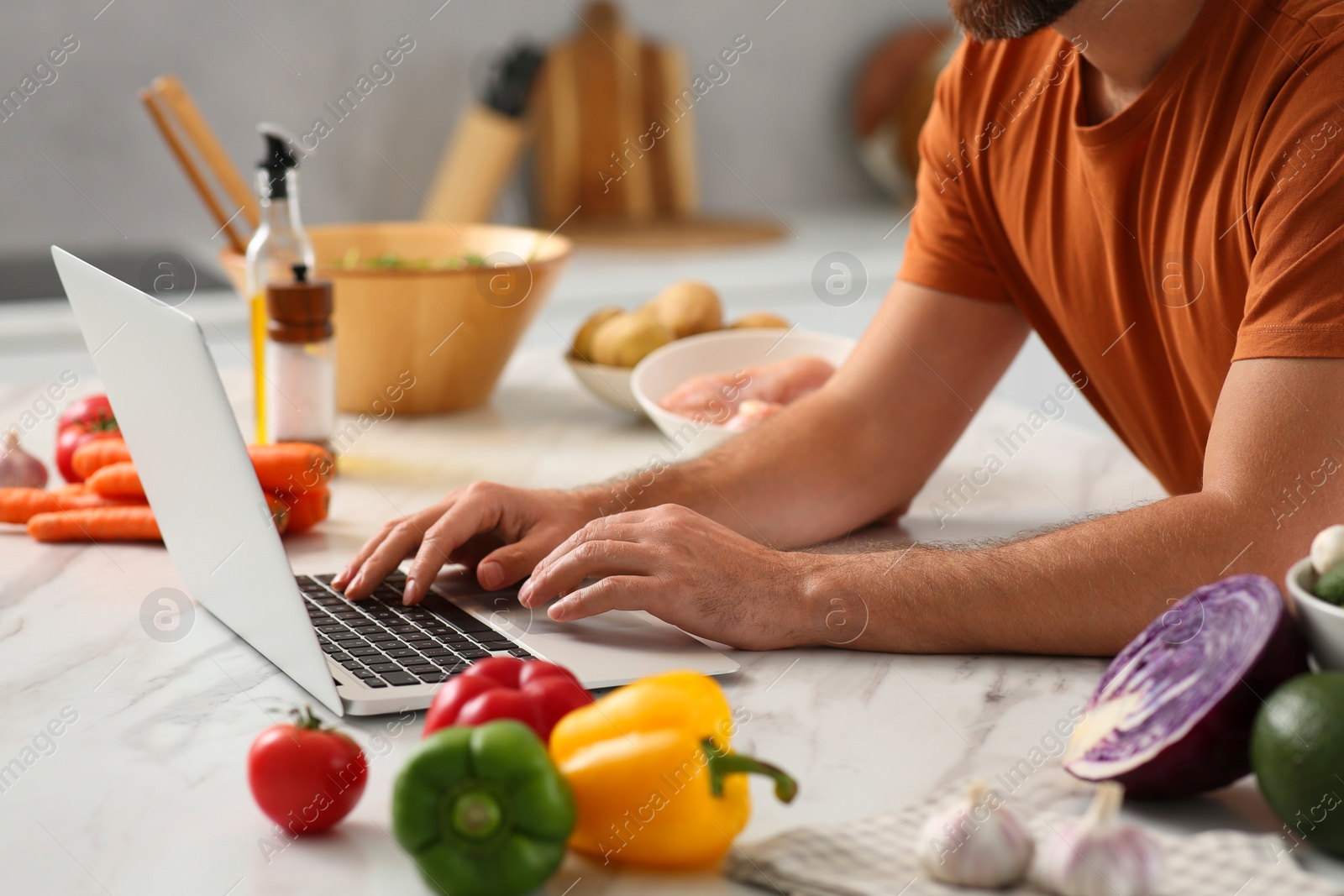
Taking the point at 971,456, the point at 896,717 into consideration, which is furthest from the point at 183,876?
the point at 971,456

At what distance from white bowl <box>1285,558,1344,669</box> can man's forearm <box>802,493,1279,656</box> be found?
232 mm

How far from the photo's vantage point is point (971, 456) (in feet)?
Answer: 5.51

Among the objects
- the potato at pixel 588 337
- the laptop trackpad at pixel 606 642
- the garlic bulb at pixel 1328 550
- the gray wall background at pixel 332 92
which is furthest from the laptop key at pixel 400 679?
the gray wall background at pixel 332 92

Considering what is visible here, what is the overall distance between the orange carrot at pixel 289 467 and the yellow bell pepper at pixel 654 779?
0.69 meters

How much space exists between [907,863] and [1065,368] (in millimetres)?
1004

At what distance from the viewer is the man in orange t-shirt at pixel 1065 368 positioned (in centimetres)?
103

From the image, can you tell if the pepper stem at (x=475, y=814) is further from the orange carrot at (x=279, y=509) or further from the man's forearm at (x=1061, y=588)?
the orange carrot at (x=279, y=509)

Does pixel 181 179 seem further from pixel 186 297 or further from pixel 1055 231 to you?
pixel 1055 231

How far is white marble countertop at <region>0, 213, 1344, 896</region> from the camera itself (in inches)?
29.2

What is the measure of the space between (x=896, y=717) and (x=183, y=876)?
46cm

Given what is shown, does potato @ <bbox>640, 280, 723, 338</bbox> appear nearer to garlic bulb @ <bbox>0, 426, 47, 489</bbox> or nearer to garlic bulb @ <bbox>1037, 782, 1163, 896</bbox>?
garlic bulb @ <bbox>0, 426, 47, 489</bbox>

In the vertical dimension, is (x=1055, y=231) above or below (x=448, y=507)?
above

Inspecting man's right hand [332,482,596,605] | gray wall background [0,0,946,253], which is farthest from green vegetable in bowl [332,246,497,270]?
gray wall background [0,0,946,253]

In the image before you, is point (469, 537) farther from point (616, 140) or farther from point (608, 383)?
point (616, 140)
